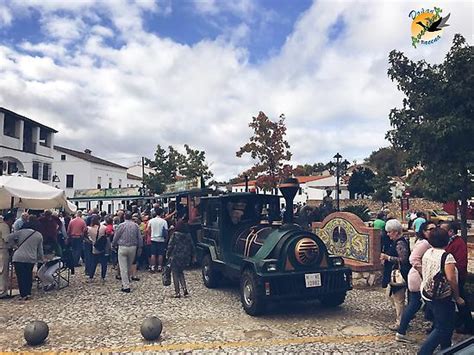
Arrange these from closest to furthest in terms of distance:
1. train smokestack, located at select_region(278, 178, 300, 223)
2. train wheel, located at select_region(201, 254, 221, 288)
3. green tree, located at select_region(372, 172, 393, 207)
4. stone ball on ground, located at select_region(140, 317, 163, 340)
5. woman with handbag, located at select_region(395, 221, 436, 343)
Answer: woman with handbag, located at select_region(395, 221, 436, 343), stone ball on ground, located at select_region(140, 317, 163, 340), train smokestack, located at select_region(278, 178, 300, 223), train wheel, located at select_region(201, 254, 221, 288), green tree, located at select_region(372, 172, 393, 207)

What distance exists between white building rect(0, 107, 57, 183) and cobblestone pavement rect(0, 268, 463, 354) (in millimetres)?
24418

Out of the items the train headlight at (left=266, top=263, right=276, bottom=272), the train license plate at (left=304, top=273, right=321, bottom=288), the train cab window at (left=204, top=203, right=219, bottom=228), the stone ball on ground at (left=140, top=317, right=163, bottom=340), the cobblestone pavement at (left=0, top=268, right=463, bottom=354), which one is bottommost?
the cobblestone pavement at (left=0, top=268, right=463, bottom=354)

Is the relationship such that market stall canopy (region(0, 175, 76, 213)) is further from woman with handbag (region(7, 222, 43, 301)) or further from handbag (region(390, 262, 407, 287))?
handbag (region(390, 262, 407, 287))

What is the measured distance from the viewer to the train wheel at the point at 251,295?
22.3 feet

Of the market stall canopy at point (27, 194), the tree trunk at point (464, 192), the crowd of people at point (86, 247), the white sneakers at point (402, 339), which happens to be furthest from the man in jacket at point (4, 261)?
the tree trunk at point (464, 192)

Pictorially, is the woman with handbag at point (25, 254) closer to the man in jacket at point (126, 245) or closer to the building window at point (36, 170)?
the man in jacket at point (126, 245)

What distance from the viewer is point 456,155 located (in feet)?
35.3

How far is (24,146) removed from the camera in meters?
34.3

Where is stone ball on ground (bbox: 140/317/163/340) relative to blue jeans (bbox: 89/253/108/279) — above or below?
below

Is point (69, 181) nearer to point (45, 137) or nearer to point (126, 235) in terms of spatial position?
point (45, 137)

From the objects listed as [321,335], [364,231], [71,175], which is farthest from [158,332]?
[71,175]

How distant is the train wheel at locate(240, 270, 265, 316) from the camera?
6801 millimetres

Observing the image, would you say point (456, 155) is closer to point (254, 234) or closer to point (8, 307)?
point (254, 234)

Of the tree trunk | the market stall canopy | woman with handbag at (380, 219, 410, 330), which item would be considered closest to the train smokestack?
woman with handbag at (380, 219, 410, 330)
